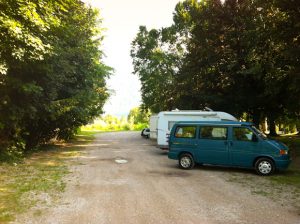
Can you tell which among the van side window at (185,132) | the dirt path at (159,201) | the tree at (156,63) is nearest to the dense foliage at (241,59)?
the tree at (156,63)

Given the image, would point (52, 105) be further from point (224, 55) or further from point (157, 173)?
point (224, 55)

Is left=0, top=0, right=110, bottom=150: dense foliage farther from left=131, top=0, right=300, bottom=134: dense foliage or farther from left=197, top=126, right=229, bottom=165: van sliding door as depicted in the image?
left=131, top=0, right=300, bottom=134: dense foliage

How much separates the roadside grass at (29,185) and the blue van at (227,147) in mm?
5293

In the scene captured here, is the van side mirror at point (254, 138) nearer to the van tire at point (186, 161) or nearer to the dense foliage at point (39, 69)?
the van tire at point (186, 161)

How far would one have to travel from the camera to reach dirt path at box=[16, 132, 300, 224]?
7832 mm

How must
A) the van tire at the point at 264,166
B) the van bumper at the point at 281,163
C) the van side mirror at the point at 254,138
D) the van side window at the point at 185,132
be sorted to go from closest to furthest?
the van bumper at the point at 281,163, the van tire at the point at 264,166, the van side mirror at the point at 254,138, the van side window at the point at 185,132

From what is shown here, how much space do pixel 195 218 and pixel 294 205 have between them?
312 cm

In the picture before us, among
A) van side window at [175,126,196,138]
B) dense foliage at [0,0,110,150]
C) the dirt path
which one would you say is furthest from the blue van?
dense foliage at [0,0,110,150]

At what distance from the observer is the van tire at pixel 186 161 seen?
15.2m

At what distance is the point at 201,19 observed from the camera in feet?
91.1

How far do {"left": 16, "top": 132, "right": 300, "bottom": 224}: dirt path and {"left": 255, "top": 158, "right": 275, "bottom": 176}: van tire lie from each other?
1551mm

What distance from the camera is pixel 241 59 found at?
979 inches

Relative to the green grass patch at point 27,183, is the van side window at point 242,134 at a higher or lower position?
higher

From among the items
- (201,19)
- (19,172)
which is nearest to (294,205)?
(19,172)
